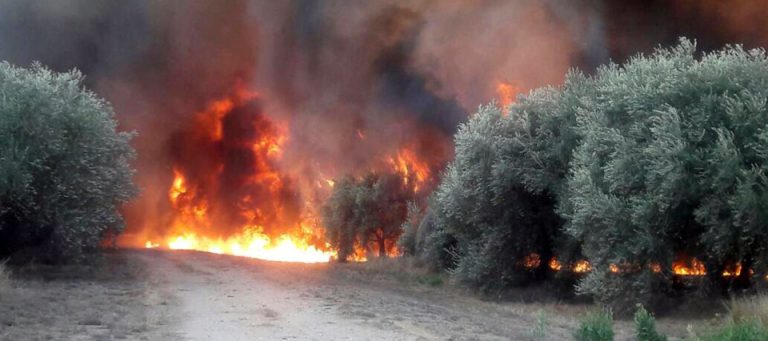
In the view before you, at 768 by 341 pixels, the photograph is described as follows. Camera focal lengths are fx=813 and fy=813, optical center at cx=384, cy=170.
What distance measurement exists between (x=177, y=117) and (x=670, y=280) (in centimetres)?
3915

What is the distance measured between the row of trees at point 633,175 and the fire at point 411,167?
37.7 feet

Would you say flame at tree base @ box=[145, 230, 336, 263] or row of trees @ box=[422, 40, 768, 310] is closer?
row of trees @ box=[422, 40, 768, 310]

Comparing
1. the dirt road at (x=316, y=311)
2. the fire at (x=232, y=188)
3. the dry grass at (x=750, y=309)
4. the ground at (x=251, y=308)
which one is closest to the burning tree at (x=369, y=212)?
the ground at (x=251, y=308)

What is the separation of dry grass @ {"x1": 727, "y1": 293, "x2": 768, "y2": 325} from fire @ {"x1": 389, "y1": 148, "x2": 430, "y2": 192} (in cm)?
2052

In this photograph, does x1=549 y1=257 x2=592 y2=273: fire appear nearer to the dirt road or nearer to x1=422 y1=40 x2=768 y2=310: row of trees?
x1=422 y1=40 x2=768 y2=310: row of trees

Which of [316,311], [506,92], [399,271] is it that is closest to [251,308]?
[316,311]

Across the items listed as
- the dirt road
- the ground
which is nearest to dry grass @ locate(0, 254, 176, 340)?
the ground

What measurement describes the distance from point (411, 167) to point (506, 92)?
6940mm

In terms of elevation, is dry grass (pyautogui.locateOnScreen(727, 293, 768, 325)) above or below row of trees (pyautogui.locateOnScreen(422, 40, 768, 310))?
below

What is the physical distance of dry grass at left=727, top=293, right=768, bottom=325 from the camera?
14938 millimetres

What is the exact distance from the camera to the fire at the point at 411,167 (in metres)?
36.9

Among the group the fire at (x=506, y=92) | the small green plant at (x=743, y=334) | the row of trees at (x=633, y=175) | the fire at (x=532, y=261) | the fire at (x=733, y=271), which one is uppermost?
the fire at (x=506, y=92)

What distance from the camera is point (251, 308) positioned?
1784 centimetres

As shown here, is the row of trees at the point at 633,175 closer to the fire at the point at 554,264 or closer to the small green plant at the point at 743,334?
the fire at the point at 554,264
